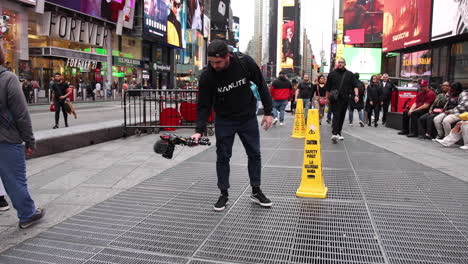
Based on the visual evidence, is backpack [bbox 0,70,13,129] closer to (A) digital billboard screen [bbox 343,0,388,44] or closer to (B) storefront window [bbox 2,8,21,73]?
(B) storefront window [bbox 2,8,21,73]

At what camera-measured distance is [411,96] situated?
45.8ft

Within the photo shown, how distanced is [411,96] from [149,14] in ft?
128

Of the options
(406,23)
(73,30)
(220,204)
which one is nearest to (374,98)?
(220,204)

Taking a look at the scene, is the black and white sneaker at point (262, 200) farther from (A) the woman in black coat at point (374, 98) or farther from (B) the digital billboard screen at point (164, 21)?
(B) the digital billboard screen at point (164, 21)

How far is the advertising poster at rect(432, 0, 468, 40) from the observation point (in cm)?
1684

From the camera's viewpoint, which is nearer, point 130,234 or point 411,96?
point 130,234

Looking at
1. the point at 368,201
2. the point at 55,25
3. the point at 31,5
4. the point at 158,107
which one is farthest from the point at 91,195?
the point at 55,25

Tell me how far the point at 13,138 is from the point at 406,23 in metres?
25.8

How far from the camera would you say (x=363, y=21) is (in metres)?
54.4

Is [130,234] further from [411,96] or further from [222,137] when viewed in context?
[411,96]

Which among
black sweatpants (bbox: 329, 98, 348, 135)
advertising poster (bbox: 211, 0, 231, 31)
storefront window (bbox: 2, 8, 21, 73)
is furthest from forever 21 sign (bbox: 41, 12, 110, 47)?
advertising poster (bbox: 211, 0, 231, 31)

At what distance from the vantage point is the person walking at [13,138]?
12.5 ft

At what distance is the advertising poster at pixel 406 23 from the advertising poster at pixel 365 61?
54.1 ft

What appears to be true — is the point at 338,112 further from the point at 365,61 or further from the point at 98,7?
the point at 365,61
